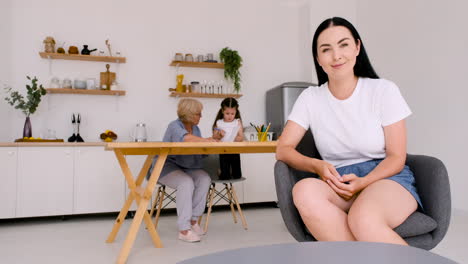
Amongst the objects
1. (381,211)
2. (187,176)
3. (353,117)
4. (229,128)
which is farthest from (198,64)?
(381,211)

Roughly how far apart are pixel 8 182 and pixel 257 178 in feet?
8.32

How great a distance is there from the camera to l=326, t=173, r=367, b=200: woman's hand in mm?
1261

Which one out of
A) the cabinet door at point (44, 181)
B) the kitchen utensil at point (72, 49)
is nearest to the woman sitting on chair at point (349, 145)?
the cabinet door at point (44, 181)

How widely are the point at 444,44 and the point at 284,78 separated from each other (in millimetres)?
1979

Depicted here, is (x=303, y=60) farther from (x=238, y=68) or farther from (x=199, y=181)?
(x=199, y=181)

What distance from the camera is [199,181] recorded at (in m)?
3.00

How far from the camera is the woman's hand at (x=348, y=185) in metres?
1.26

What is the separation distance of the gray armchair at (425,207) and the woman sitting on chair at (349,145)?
0.16ft

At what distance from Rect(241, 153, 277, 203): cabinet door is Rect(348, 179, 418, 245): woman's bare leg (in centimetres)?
299

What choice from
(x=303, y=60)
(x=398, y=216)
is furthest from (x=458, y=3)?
(x=398, y=216)

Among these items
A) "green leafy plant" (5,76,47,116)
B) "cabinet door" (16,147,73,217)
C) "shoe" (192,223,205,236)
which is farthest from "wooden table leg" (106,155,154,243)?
"green leafy plant" (5,76,47,116)

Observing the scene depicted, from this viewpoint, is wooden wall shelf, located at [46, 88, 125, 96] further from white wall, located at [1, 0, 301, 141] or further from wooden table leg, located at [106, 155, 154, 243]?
wooden table leg, located at [106, 155, 154, 243]

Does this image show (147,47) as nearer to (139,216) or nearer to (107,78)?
(107,78)

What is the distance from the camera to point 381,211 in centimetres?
112
